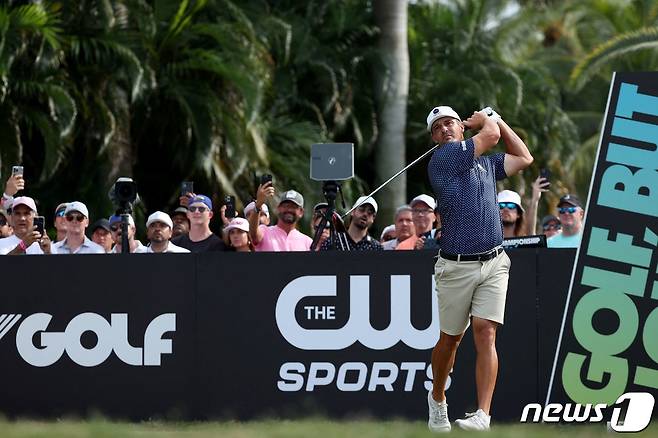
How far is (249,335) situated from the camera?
988 centimetres

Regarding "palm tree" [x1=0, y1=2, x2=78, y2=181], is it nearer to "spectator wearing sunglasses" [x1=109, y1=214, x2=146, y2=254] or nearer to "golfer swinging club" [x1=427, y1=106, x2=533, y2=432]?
"spectator wearing sunglasses" [x1=109, y1=214, x2=146, y2=254]

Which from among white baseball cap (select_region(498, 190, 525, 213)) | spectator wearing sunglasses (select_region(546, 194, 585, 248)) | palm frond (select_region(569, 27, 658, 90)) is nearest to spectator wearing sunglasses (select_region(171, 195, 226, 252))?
white baseball cap (select_region(498, 190, 525, 213))

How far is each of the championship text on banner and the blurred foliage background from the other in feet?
32.0

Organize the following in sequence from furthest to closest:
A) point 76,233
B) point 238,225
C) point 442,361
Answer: point 76,233
point 238,225
point 442,361

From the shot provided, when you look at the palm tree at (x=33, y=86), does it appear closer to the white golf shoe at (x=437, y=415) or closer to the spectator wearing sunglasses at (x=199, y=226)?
the spectator wearing sunglasses at (x=199, y=226)

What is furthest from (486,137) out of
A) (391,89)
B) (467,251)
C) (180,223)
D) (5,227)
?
(391,89)

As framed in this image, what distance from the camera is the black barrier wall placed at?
9711 mm

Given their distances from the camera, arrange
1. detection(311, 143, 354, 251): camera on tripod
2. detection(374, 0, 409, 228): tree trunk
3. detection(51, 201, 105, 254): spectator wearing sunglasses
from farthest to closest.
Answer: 1. detection(374, 0, 409, 228): tree trunk
2. detection(51, 201, 105, 254): spectator wearing sunglasses
3. detection(311, 143, 354, 251): camera on tripod

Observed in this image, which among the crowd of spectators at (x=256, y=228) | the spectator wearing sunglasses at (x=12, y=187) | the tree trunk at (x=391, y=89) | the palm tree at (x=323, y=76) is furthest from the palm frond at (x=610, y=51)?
the spectator wearing sunglasses at (x=12, y=187)

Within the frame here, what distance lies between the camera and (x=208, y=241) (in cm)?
1148

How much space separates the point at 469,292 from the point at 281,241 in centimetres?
358

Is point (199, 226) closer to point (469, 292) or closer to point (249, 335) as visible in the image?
point (249, 335)

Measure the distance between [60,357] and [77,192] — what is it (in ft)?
30.5

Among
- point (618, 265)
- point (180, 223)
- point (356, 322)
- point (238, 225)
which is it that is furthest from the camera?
point (180, 223)
